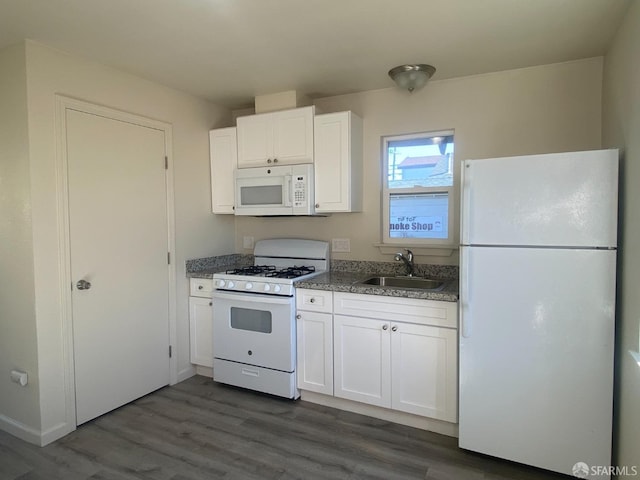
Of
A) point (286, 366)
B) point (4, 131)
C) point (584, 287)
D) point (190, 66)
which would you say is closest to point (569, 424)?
point (584, 287)

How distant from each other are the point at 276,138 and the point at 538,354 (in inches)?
94.8

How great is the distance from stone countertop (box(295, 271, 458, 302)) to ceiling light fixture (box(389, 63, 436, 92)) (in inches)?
58.0

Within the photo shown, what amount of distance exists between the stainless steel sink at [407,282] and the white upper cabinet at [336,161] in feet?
1.94

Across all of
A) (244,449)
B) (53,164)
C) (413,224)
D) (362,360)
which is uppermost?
(53,164)

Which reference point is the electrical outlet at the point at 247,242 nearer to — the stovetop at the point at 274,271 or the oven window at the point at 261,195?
the stovetop at the point at 274,271

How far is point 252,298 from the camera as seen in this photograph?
120 inches

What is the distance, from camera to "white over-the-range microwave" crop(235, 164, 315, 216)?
3172mm

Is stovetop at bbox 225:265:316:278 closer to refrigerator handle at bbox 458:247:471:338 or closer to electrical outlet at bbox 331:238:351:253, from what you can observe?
electrical outlet at bbox 331:238:351:253

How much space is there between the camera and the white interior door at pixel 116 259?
2627 millimetres

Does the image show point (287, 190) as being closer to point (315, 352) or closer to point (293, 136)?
point (293, 136)

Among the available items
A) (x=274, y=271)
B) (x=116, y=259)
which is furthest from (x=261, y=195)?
(x=116, y=259)

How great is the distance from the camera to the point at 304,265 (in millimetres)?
3539

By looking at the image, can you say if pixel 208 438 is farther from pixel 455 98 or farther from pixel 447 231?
pixel 455 98

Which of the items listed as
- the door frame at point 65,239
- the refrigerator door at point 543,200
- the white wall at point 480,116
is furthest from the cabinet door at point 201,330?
the refrigerator door at point 543,200
